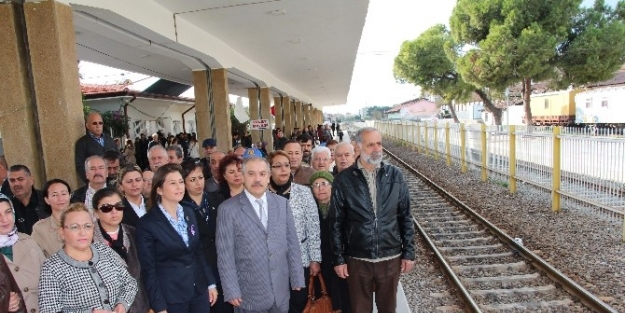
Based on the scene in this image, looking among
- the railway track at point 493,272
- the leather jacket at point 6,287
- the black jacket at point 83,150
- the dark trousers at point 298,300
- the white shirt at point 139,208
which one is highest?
the black jacket at point 83,150

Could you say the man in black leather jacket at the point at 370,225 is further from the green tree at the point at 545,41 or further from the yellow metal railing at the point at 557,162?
the green tree at the point at 545,41

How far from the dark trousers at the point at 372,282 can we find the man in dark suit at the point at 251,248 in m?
→ 0.64

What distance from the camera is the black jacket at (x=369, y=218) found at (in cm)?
332

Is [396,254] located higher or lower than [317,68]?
lower

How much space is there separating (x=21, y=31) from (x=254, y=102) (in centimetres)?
1250

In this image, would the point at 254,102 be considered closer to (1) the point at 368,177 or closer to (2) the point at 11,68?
(2) the point at 11,68

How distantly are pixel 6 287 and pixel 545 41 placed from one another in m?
26.0

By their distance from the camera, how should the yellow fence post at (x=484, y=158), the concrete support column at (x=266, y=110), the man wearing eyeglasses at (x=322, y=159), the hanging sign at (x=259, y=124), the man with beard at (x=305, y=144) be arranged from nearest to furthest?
the man wearing eyeglasses at (x=322, y=159)
the man with beard at (x=305, y=144)
the yellow fence post at (x=484, y=158)
the hanging sign at (x=259, y=124)
the concrete support column at (x=266, y=110)

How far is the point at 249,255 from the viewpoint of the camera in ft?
10.0

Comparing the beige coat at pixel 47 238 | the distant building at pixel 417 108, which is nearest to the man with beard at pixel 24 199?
the beige coat at pixel 47 238

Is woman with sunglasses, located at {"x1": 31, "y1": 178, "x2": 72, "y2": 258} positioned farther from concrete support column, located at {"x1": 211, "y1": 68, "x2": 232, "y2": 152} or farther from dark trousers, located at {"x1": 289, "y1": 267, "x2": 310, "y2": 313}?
concrete support column, located at {"x1": 211, "y1": 68, "x2": 232, "y2": 152}

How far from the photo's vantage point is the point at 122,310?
274 cm

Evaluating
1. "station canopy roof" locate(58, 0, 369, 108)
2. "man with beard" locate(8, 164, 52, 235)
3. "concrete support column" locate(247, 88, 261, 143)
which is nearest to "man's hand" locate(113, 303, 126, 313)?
"man with beard" locate(8, 164, 52, 235)

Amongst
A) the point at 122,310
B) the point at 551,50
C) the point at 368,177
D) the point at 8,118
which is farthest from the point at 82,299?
the point at 551,50
